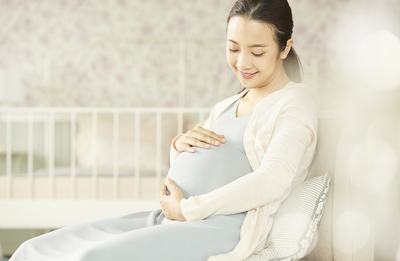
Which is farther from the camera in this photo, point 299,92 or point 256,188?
point 299,92

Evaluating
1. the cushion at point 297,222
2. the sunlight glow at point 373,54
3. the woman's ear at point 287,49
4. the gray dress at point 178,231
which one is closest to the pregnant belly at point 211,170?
the gray dress at point 178,231

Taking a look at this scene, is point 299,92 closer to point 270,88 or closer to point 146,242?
point 270,88

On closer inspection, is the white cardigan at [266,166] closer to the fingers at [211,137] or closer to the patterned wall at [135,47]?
the fingers at [211,137]

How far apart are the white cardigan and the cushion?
19mm

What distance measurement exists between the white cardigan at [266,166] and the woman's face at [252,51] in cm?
7

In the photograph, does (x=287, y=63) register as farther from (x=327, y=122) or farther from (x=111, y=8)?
(x=111, y=8)

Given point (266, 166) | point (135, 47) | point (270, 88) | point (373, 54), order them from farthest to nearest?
point (135, 47), point (373, 54), point (270, 88), point (266, 166)

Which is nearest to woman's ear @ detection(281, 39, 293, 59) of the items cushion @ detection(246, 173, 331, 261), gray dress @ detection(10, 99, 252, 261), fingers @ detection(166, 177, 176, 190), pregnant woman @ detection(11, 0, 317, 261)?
pregnant woman @ detection(11, 0, 317, 261)

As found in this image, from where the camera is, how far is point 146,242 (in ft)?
2.31

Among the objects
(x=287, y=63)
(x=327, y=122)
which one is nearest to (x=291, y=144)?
(x=327, y=122)

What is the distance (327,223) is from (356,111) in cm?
28

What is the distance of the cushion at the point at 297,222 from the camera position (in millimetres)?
817

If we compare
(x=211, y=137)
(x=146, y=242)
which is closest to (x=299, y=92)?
(x=211, y=137)

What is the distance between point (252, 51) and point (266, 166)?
0.30 m
